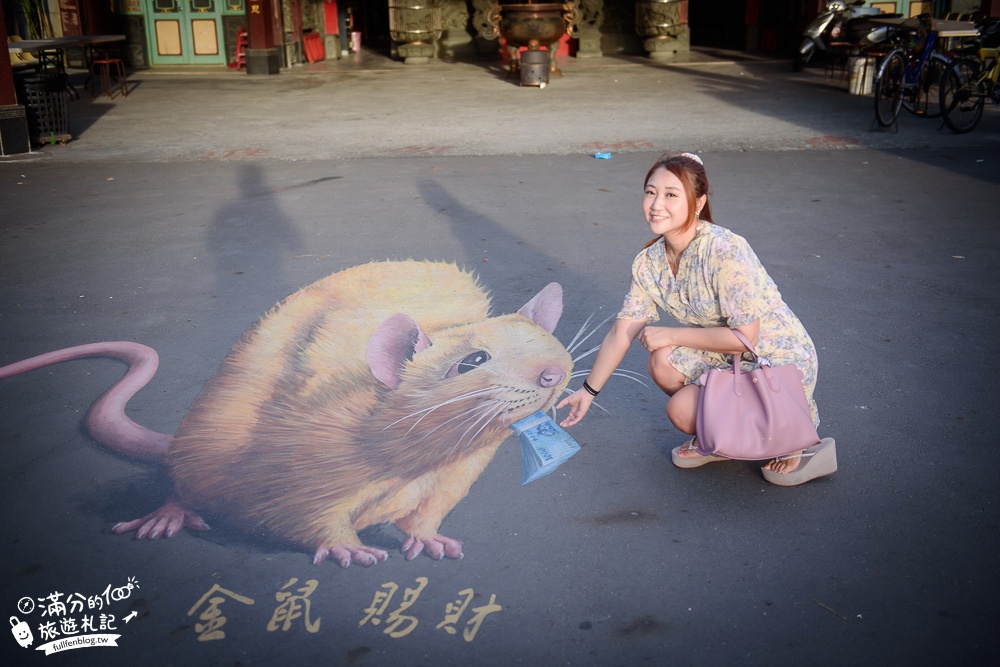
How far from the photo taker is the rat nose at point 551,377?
361 cm

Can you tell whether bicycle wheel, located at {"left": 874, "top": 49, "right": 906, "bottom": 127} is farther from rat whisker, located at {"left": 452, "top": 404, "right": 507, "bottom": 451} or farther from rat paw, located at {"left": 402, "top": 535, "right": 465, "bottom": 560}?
rat paw, located at {"left": 402, "top": 535, "right": 465, "bottom": 560}

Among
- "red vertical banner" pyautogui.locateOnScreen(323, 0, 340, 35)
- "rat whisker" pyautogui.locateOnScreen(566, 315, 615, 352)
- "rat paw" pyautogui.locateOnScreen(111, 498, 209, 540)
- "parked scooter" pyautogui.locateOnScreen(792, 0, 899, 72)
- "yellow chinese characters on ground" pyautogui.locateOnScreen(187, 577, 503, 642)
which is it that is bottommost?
"yellow chinese characters on ground" pyautogui.locateOnScreen(187, 577, 503, 642)

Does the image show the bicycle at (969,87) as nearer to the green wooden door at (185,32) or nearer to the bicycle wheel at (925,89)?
the bicycle wheel at (925,89)

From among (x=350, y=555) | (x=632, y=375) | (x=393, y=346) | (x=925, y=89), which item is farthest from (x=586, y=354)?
(x=925, y=89)

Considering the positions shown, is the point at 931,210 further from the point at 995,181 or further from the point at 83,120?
the point at 83,120

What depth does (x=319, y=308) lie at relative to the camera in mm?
4406

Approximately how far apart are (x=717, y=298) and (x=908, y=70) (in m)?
7.71

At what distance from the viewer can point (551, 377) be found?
3658mm

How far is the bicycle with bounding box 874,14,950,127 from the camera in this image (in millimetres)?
9008

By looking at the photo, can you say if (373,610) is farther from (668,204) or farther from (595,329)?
(595,329)

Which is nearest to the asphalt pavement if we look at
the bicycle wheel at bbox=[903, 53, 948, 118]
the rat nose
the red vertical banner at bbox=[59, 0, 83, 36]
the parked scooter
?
the rat nose

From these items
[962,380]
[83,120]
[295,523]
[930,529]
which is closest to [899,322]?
[962,380]

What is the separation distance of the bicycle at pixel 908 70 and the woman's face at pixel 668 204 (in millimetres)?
7309

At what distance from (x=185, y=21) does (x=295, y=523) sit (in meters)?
16.6
